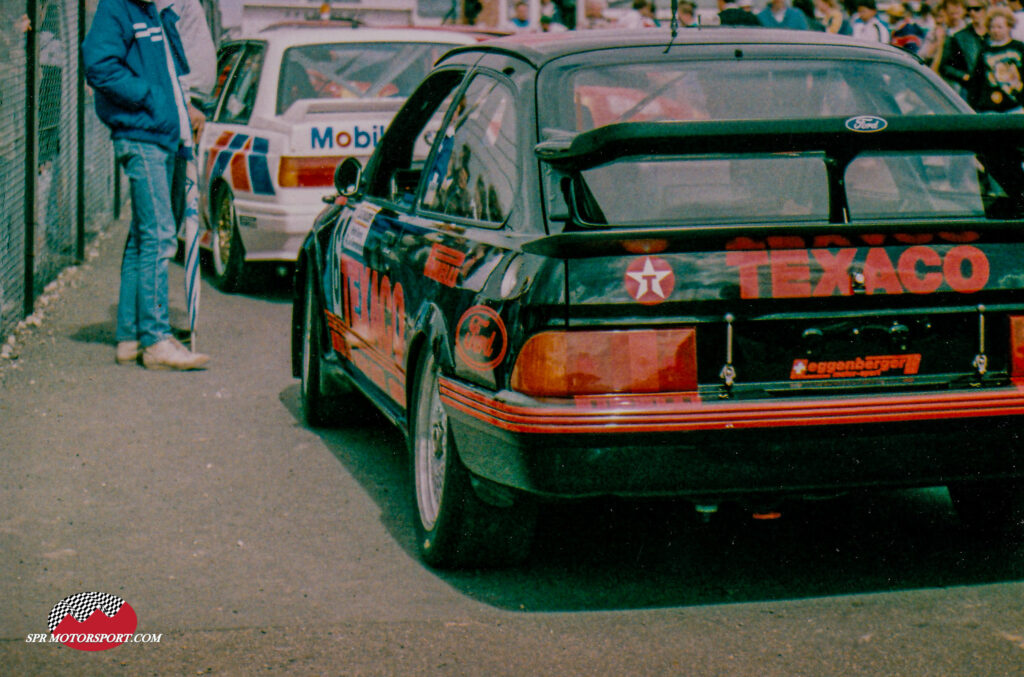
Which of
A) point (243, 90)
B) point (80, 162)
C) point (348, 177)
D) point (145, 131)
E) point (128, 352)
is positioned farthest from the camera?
point (80, 162)

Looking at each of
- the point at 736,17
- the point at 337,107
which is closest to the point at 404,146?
the point at 337,107

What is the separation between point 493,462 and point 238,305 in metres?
6.50

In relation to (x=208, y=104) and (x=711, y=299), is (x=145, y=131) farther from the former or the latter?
(x=711, y=299)

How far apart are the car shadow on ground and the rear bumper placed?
0.35m

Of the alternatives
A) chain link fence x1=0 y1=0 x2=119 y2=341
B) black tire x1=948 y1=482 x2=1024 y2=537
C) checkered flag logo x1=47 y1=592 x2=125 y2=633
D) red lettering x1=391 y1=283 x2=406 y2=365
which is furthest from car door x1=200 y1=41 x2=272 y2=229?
black tire x1=948 y1=482 x2=1024 y2=537

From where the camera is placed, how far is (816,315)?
4.01m

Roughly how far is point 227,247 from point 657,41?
266 inches

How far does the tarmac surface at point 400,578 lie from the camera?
388cm

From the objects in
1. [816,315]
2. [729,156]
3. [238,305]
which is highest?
[729,156]

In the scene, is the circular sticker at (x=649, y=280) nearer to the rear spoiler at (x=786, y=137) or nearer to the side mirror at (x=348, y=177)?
the rear spoiler at (x=786, y=137)

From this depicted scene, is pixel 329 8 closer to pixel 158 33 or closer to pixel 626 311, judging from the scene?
pixel 158 33

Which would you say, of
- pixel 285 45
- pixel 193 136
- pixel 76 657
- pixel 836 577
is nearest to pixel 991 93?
pixel 285 45

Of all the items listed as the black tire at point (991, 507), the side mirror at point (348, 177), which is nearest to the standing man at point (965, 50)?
the side mirror at point (348, 177)

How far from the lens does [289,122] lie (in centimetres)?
982
